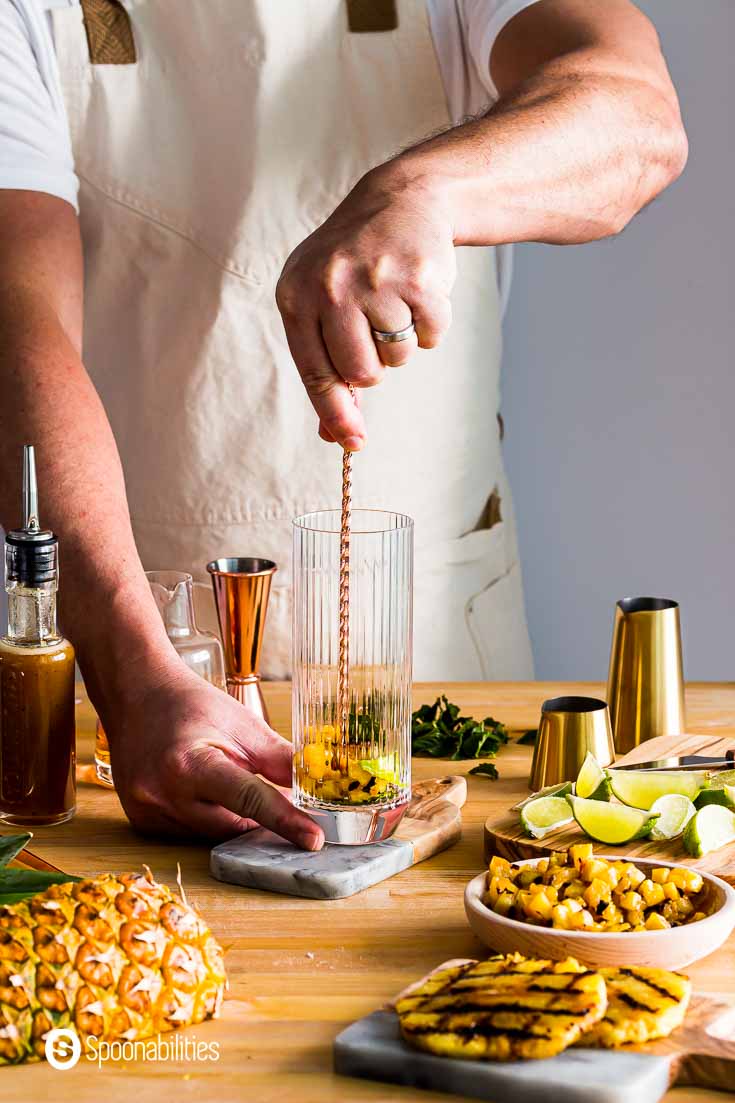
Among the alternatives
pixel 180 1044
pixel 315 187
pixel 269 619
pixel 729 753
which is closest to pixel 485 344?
pixel 315 187

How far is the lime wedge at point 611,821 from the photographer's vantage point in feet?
3.67

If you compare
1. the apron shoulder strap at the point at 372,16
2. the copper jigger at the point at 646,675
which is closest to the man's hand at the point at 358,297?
the copper jigger at the point at 646,675

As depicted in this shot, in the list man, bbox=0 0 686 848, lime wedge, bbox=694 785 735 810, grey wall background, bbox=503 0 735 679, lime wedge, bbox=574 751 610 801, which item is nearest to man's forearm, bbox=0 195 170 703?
man, bbox=0 0 686 848

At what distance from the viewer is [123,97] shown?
6.07ft

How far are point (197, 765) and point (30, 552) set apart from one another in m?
0.23

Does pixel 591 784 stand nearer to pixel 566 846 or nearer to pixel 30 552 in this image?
pixel 566 846

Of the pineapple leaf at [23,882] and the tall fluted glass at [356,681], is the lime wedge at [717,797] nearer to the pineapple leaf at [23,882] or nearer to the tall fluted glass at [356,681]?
the tall fluted glass at [356,681]

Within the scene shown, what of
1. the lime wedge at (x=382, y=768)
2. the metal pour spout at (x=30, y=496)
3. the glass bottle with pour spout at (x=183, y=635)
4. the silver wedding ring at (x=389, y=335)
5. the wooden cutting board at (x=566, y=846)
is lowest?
the wooden cutting board at (x=566, y=846)

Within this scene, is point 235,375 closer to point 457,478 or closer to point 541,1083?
point 457,478

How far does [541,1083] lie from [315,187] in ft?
4.46

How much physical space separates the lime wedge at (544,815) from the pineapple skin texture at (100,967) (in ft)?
1.16

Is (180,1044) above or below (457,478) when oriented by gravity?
below

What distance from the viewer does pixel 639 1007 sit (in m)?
0.81

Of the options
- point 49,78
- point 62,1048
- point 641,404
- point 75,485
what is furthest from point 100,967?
point 641,404
